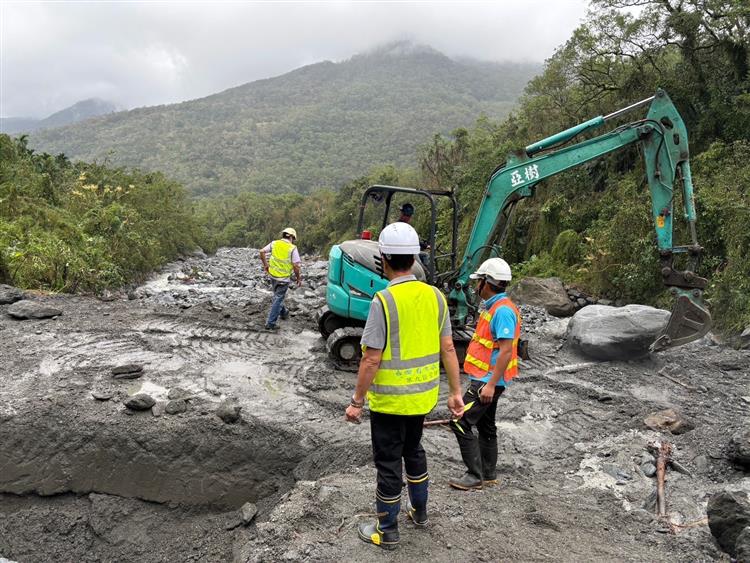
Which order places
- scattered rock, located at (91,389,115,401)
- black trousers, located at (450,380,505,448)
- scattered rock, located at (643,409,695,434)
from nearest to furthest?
black trousers, located at (450,380,505,448), scattered rock, located at (643,409,695,434), scattered rock, located at (91,389,115,401)

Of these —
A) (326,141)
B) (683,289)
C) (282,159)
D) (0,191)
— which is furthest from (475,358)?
(326,141)

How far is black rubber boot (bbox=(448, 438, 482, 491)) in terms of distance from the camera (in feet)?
12.9

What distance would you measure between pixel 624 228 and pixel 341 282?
24.0ft

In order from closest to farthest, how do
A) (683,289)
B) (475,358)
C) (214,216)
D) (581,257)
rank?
(475,358), (683,289), (581,257), (214,216)

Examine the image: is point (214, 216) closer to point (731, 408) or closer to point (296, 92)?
point (731, 408)

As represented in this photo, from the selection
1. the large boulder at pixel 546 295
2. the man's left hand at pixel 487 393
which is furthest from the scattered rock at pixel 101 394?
the large boulder at pixel 546 295

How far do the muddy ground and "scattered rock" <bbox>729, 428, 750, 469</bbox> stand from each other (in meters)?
0.10

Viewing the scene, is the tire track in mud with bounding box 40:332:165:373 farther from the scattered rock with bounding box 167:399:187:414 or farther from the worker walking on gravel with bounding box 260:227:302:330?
the worker walking on gravel with bounding box 260:227:302:330

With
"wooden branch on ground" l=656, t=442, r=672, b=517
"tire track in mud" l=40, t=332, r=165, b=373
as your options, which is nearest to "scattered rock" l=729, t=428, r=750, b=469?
"wooden branch on ground" l=656, t=442, r=672, b=517

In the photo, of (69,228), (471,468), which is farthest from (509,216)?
(69,228)

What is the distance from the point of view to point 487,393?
3686 mm

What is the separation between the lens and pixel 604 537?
344 centimetres

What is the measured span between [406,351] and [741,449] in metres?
3.07

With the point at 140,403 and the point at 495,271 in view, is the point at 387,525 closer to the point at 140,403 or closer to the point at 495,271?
the point at 495,271
